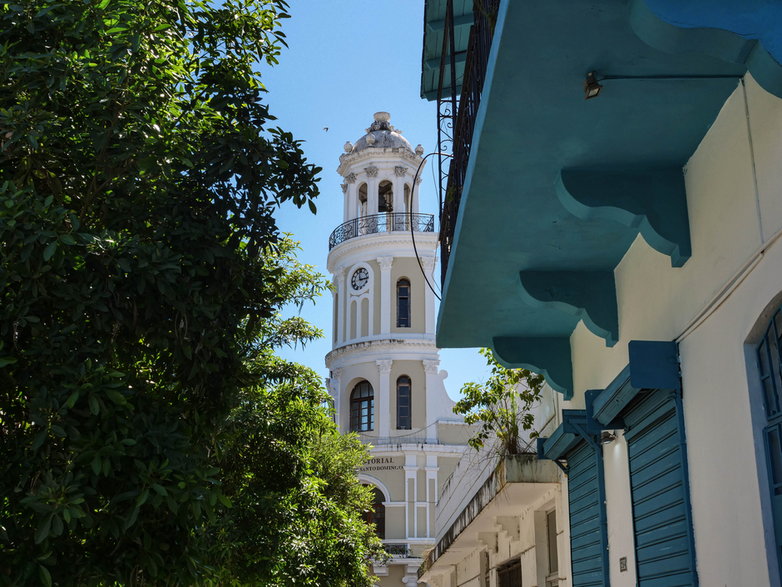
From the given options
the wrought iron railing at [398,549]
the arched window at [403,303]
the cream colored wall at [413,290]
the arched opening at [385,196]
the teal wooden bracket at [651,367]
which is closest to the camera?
the teal wooden bracket at [651,367]

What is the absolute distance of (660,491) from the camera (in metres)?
5.84

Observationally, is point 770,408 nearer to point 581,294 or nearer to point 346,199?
point 581,294

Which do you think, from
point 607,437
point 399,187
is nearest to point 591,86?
point 607,437

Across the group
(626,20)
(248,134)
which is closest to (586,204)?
(626,20)

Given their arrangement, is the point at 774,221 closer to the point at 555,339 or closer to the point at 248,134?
the point at 248,134

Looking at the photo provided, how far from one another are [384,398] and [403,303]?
14.2ft

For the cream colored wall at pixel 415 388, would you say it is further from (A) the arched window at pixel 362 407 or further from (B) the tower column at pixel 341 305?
(B) the tower column at pixel 341 305

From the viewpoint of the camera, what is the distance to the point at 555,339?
8.66 meters

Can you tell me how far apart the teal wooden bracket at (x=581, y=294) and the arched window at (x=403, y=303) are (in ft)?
118

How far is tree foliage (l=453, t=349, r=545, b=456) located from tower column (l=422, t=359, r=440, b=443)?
31.5 metres

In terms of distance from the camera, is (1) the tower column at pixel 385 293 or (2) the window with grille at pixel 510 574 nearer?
(2) the window with grille at pixel 510 574

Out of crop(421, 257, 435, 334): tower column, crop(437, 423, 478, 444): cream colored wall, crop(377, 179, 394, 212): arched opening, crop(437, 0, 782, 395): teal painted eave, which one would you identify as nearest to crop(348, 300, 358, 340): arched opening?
crop(421, 257, 435, 334): tower column

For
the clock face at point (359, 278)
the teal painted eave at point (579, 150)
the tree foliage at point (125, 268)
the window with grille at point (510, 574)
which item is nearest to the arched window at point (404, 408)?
the clock face at point (359, 278)

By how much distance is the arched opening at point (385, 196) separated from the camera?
44.8m
